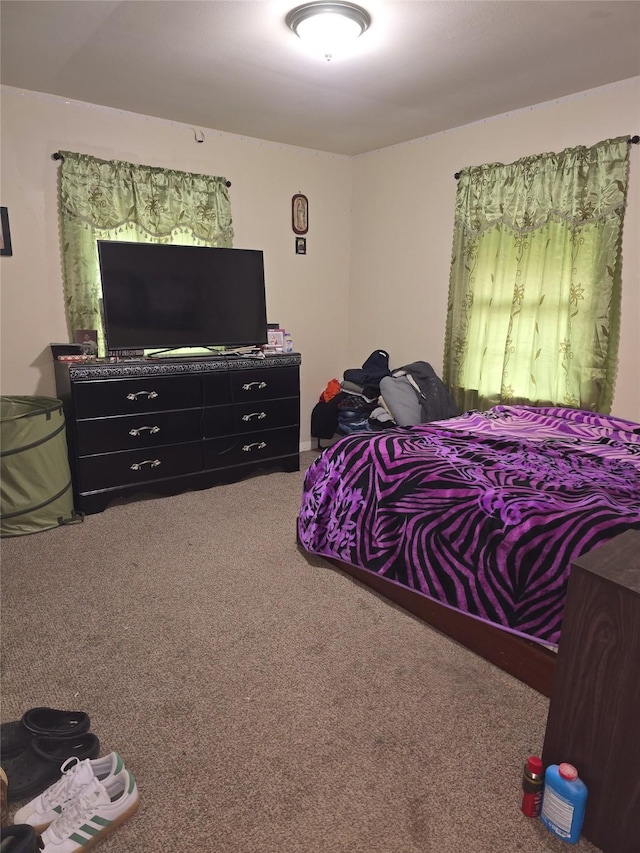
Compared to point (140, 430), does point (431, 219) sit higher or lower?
higher

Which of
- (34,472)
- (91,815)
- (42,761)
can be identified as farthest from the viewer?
(34,472)

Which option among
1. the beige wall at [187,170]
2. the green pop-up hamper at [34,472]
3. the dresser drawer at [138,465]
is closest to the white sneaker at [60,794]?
the green pop-up hamper at [34,472]

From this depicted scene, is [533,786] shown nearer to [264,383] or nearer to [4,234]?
[264,383]

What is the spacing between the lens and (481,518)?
6.48ft

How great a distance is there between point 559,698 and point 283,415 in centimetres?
292

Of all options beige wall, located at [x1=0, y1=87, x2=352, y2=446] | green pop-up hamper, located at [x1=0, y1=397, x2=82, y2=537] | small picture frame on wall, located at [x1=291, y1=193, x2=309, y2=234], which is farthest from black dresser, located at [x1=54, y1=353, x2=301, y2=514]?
small picture frame on wall, located at [x1=291, y1=193, x2=309, y2=234]

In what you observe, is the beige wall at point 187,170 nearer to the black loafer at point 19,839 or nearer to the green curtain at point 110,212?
the green curtain at point 110,212

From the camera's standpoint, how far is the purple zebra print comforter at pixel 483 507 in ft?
5.91

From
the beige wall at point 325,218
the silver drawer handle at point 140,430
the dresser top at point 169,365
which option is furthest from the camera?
the silver drawer handle at point 140,430

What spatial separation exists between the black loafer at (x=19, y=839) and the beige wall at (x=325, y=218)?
2813 millimetres

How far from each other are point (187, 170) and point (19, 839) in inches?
151

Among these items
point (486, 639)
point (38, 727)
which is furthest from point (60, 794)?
point (486, 639)

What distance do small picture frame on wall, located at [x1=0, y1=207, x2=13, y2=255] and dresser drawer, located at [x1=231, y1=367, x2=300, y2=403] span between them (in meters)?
1.53

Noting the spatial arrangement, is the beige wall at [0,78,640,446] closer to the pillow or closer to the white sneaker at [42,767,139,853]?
the pillow
